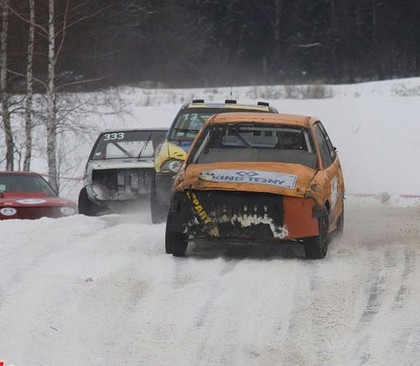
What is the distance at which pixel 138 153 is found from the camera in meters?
14.1

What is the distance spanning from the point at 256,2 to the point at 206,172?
58.6 m

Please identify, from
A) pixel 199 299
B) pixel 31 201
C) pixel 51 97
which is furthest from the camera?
pixel 51 97

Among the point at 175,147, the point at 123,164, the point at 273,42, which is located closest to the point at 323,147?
the point at 175,147

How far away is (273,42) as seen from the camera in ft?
210

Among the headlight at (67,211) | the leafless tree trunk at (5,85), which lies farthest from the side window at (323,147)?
the leafless tree trunk at (5,85)

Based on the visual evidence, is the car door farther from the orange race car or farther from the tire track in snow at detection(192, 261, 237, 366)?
the tire track in snow at detection(192, 261, 237, 366)

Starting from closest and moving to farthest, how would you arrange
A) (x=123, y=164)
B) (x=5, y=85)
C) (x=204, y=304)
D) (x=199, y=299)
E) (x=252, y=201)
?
Answer: 1. (x=204, y=304)
2. (x=199, y=299)
3. (x=252, y=201)
4. (x=123, y=164)
5. (x=5, y=85)

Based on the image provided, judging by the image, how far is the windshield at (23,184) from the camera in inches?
560

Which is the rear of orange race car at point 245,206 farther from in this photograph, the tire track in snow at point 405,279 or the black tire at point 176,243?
the tire track in snow at point 405,279

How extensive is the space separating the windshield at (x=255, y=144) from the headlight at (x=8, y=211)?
14.1 ft

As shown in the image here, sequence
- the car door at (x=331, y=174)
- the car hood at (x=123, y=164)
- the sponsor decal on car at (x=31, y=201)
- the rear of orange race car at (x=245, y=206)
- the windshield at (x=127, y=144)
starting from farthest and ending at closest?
the windshield at (x=127, y=144)
the car hood at (x=123, y=164)
the sponsor decal on car at (x=31, y=201)
the car door at (x=331, y=174)
the rear of orange race car at (x=245, y=206)

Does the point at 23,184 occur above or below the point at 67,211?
above

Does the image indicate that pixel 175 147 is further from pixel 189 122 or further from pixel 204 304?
pixel 204 304

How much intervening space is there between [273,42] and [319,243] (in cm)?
5716
